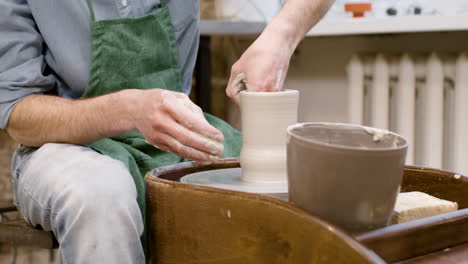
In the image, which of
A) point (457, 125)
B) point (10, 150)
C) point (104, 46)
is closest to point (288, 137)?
point (104, 46)

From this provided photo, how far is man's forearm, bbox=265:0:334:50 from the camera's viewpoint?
1114mm

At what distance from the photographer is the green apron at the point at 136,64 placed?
45.8 inches

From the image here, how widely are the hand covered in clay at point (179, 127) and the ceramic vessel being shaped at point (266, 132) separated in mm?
72

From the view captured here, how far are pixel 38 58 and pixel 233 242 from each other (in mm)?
639

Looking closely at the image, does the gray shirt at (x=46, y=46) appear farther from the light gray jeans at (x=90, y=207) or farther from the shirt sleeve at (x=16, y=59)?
the light gray jeans at (x=90, y=207)

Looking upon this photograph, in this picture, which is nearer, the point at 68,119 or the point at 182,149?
the point at 182,149

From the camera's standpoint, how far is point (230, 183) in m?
0.91

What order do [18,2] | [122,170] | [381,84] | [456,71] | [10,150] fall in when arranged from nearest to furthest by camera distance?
[122,170]
[18,2]
[456,71]
[381,84]
[10,150]

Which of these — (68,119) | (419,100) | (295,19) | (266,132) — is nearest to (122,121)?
(68,119)

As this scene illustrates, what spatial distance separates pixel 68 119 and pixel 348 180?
1.90ft

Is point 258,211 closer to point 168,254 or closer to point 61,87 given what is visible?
point 168,254

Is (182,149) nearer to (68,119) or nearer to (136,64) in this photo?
(68,119)

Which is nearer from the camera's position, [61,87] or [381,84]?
[61,87]

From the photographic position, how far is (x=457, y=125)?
2012 millimetres
